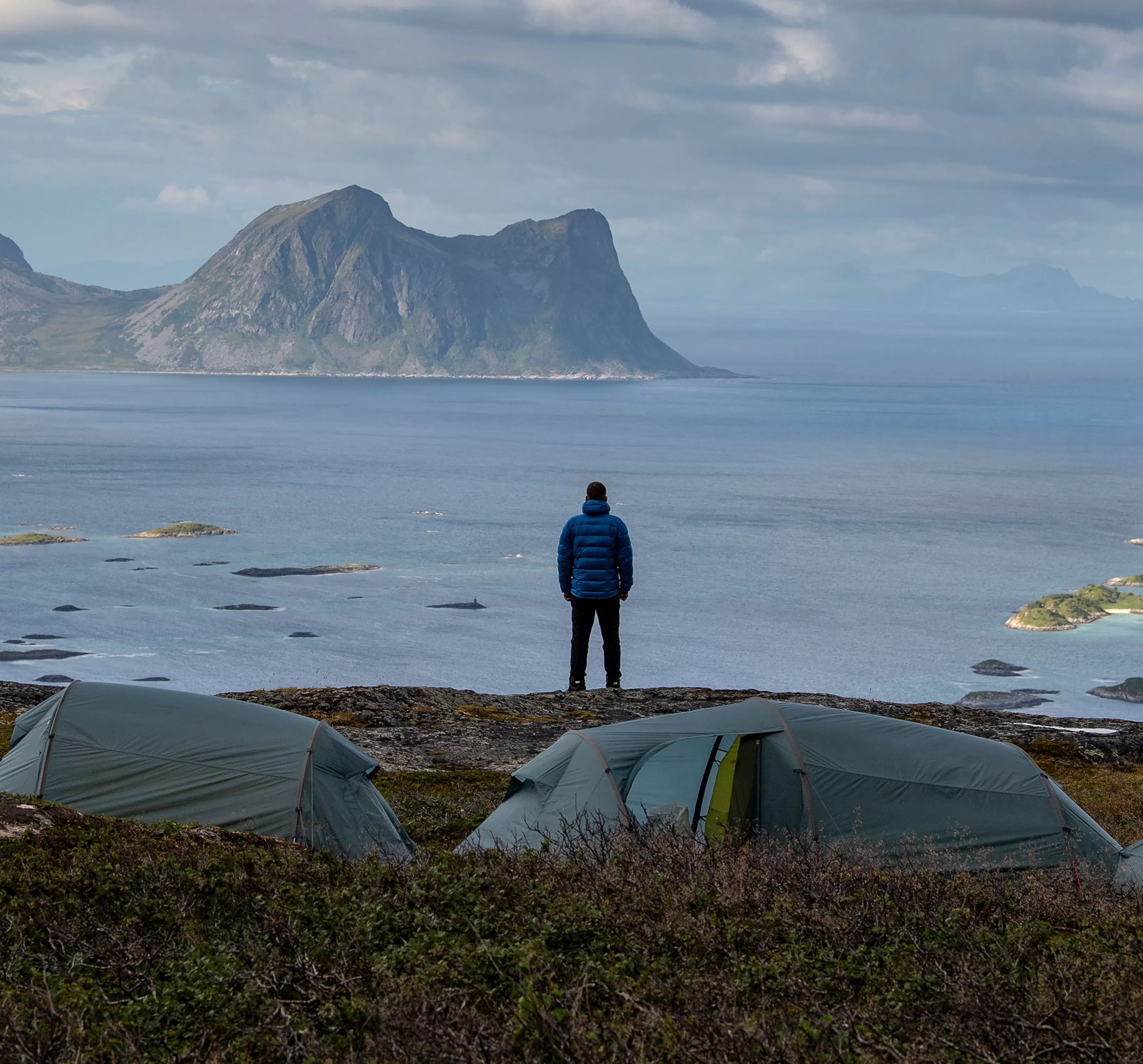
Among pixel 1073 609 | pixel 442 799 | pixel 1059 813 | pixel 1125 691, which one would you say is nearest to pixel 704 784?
pixel 1059 813

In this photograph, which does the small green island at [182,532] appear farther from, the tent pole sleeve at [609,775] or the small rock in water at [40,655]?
the tent pole sleeve at [609,775]

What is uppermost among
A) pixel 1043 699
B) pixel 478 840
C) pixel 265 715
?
pixel 265 715

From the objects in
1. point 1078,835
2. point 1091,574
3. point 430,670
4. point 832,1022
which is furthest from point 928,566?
point 832,1022

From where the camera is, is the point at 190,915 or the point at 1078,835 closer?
the point at 190,915

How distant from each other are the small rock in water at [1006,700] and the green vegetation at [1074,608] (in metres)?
23.2

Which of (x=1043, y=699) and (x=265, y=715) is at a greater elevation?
(x=265, y=715)

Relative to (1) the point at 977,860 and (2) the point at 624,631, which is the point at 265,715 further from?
(2) the point at 624,631

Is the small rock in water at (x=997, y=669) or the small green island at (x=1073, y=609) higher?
the small green island at (x=1073, y=609)

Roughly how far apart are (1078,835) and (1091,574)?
138 m

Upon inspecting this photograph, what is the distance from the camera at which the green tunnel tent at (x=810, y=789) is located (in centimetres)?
1366

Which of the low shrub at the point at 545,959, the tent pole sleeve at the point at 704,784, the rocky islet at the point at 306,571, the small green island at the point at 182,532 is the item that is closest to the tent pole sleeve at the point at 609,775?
the tent pole sleeve at the point at 704,784

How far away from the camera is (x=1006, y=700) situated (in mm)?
97312

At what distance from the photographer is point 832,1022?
629 cm

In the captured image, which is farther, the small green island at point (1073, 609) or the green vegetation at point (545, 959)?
the small green island at point (1073, 609)
